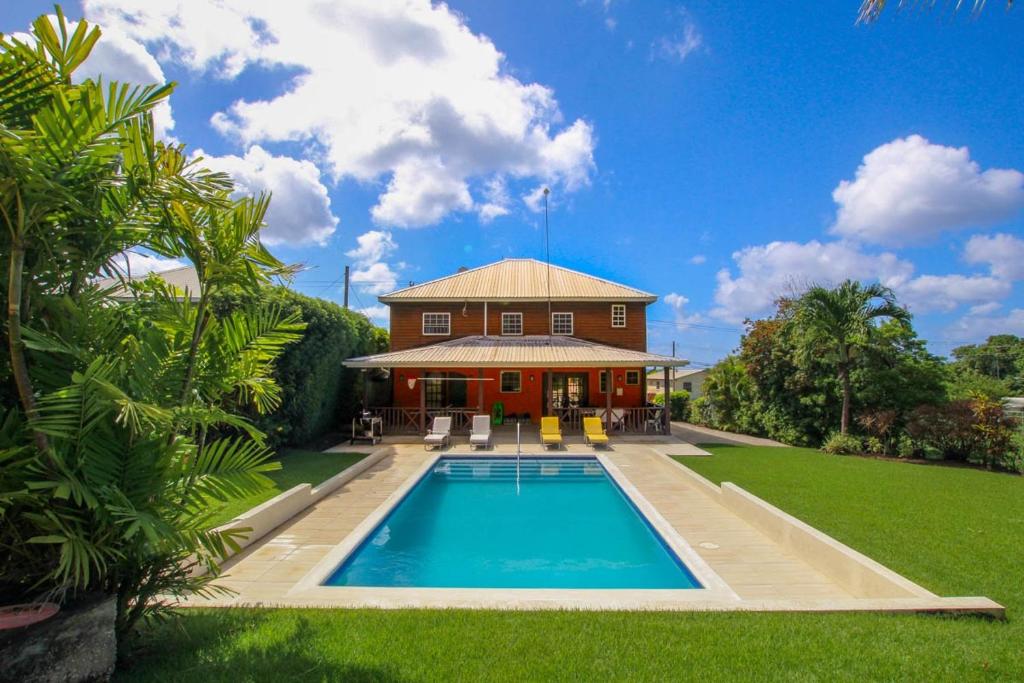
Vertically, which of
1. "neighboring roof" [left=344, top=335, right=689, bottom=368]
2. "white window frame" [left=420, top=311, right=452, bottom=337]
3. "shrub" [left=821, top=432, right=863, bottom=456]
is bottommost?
"shrub" [left=821, top=432, right=863, bottom=456]

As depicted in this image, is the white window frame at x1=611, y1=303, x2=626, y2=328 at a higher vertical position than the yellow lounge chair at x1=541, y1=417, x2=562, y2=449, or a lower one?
higher

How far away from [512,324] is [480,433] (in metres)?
7.61

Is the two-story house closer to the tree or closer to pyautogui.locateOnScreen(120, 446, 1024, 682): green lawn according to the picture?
pyautogui.locateOnScreen(120, 446, 1024, 682): green lawn

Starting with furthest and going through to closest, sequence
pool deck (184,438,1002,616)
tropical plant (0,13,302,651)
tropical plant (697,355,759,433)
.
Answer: tropical plant (697,355,759,433), pool deck (184,438,1002,616), tropical plant (0,13,302,651)

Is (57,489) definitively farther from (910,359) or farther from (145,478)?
(910,359)

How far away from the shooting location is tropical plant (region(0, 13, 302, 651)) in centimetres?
254

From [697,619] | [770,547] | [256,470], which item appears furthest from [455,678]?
[770,547]

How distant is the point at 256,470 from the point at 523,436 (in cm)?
1487

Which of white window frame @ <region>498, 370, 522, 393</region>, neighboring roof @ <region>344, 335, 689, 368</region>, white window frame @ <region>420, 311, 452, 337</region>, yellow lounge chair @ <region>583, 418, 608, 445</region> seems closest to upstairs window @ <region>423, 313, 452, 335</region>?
white window frame @ <region>420, 311, 452, 337</region>

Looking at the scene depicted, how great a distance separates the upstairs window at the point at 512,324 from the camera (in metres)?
22.5

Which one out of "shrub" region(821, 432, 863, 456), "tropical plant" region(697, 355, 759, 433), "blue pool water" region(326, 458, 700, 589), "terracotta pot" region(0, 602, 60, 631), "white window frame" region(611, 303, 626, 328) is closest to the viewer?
"terracotta pot" region(0, 602, 60, 631)

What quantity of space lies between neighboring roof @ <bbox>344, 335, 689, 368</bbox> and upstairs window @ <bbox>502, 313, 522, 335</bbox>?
1780 mm

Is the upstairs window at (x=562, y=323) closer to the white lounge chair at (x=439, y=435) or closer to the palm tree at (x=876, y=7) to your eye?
the white lounge chair at (x=439, y=435)

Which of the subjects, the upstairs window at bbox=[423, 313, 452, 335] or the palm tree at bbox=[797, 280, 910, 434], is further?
the upstairs window at bbox=[423, 313, 452, 335]
